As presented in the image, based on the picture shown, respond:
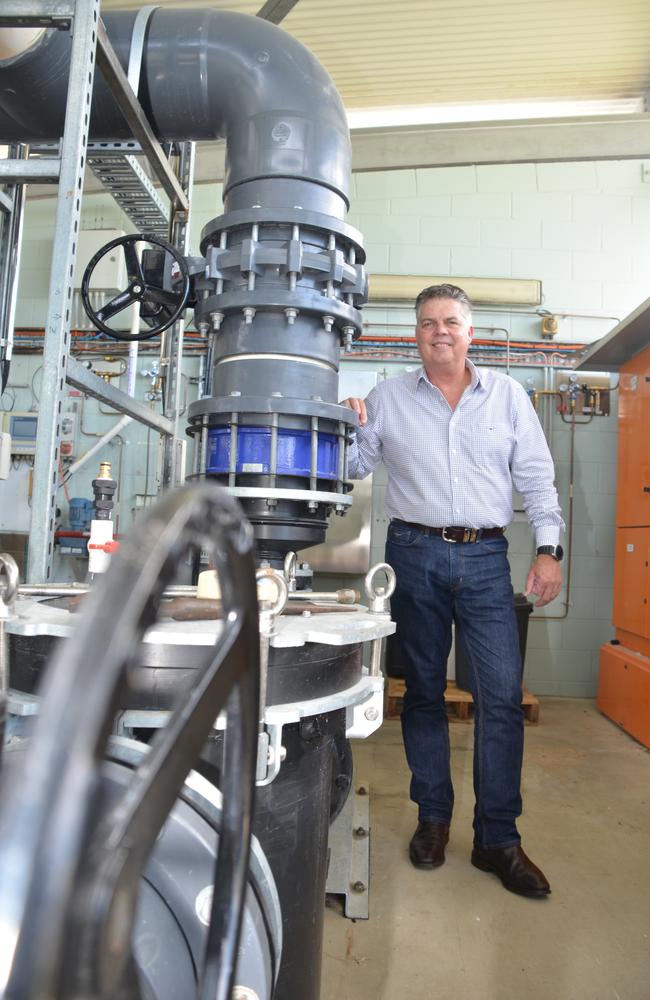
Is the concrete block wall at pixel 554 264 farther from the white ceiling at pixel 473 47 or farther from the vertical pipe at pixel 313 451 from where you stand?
the vertical pipe at pixel 313 451

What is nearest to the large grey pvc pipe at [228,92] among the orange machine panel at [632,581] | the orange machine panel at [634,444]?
the orange machine panel at [634,444]

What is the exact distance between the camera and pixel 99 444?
10.5ft

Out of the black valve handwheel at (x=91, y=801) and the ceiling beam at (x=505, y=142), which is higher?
the ceiling beam at (x=505, y=142)

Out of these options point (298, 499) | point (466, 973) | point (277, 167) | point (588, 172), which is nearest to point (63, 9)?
point (277, 167)

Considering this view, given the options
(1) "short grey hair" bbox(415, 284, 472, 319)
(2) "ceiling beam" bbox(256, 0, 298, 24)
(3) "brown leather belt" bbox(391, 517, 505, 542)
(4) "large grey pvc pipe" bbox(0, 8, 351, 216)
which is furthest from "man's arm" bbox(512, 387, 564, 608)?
(2) "ceiling beam" bbox(256, 0, 298, 24)

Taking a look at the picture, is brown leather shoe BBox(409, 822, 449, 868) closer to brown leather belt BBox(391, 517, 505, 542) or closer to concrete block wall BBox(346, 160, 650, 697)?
brown leather belt BBox(391, 517, 505, 542)

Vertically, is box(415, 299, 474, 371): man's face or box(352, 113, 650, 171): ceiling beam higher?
box(352, 113, 650, 171): ceiling beam

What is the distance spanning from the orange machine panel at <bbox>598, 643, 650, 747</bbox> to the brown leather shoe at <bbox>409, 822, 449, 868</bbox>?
1.26m

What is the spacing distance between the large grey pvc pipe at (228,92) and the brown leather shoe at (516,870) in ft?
4.41

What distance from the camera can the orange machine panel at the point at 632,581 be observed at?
255 cm

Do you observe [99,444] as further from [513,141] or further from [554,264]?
[554,264]

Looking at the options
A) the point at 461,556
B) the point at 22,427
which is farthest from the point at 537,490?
the point at 22,427

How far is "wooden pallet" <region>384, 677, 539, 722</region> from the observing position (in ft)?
8.69

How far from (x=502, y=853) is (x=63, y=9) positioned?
182 centimetres
